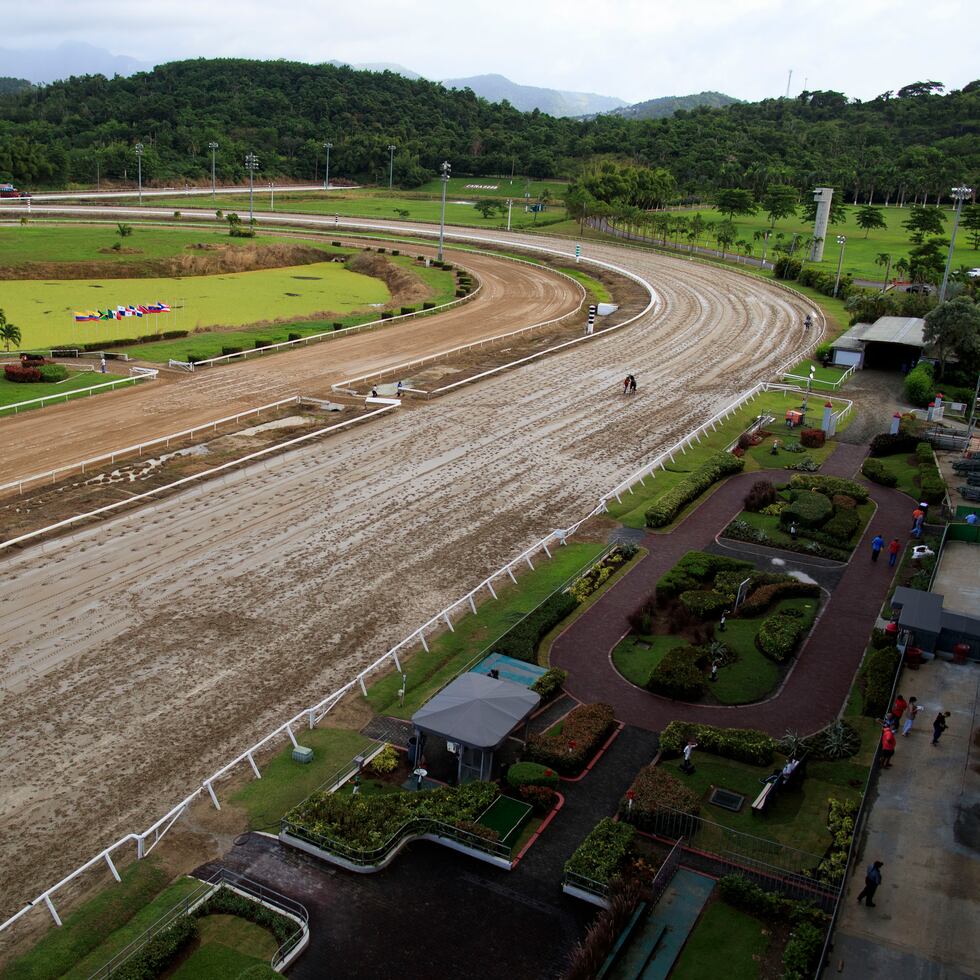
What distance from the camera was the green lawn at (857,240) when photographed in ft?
302

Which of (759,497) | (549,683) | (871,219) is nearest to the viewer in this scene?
(549,683)

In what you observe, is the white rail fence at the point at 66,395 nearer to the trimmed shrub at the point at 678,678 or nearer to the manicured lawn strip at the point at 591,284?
the trimmed shrub at the point at 678,678

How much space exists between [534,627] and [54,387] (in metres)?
28.5

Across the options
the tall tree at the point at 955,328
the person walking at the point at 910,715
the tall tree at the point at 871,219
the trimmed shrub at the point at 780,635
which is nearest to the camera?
the person walking at the point at 910,715

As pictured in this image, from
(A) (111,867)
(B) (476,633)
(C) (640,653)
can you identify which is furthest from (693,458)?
(A) (111,867)

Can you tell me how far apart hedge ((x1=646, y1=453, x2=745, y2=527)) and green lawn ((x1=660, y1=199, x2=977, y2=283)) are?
56.6 meters

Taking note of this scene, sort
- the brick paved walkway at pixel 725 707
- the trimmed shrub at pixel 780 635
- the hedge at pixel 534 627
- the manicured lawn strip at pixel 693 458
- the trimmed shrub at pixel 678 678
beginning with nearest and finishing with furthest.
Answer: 1. the brick paved walkway at pixel 725 707
2. the trimmed shrub at pixel 678 678
3. the hedge at pixel 534 627
4. the trimmed shrub at pixel 780 635
5. the manicured lawn strip at pixel 693 458

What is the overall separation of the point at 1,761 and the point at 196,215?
97.2 m

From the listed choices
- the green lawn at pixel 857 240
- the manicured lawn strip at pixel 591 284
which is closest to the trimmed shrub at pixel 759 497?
the manicured lawn strip at pixel 591 284

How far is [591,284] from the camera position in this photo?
7919 cm

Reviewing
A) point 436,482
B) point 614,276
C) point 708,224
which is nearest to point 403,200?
point 708,224

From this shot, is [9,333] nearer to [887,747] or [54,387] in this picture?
[54,387]

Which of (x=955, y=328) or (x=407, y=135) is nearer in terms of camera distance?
(x=955, y=328)

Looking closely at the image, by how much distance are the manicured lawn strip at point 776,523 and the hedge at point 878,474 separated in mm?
2406
